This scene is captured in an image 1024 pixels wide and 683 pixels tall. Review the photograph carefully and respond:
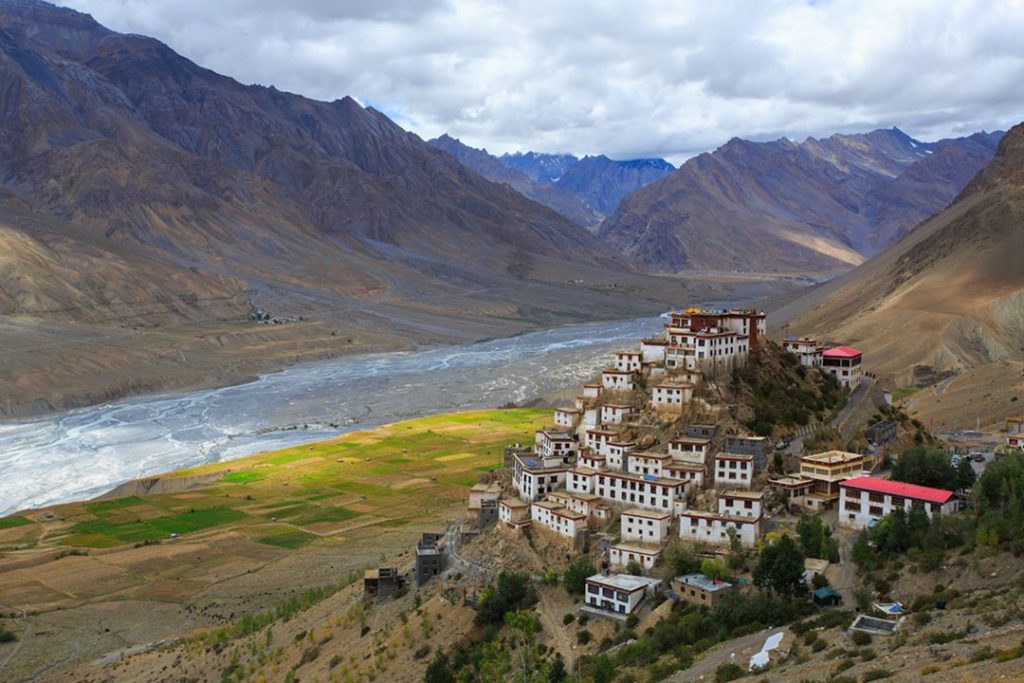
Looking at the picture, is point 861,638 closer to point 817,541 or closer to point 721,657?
point 721,657

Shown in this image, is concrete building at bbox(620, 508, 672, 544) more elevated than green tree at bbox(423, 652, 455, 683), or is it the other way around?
concrete building at bbox(620, 508, 672, 544)

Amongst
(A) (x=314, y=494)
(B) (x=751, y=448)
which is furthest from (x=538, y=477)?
(A) (x=314, y=494)

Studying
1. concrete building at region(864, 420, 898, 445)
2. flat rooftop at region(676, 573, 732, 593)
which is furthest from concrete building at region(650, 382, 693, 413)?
flat rooftop at region(676, 573, 732, 593)

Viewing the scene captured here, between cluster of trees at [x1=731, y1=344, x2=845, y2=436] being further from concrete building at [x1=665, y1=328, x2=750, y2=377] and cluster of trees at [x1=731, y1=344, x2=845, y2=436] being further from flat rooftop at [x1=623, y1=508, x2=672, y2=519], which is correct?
flat rooftop at [x1=623, y1=508, x2=672, y2=519]

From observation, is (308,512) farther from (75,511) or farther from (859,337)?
(859,337)

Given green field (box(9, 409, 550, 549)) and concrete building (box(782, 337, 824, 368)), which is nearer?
concrete building (box(782, 337, 824, 368))

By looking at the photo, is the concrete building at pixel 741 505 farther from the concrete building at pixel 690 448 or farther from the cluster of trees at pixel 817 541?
the concrete building at pixel 690 448

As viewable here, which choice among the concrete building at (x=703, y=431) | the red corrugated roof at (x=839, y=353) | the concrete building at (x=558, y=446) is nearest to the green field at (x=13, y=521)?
the concrete building at (x=558, y=446)
